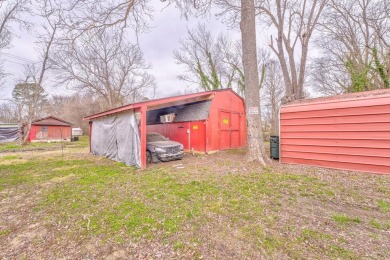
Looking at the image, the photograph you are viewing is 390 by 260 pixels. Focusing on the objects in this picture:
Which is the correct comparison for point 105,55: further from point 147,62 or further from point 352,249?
point 352,249

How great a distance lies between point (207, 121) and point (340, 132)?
5836 millimetres

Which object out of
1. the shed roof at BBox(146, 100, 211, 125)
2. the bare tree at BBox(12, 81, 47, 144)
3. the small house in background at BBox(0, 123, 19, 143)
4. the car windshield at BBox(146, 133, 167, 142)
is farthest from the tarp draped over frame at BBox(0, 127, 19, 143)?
the car windshield at BBox(146, 133, 167, 142)

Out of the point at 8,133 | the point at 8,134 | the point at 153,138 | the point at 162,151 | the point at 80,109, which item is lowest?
the point at 162,151

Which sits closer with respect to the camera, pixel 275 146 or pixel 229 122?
pixel 275 146

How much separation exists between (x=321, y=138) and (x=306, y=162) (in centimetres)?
103

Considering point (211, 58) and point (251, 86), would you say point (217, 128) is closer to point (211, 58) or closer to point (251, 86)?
point (251, 86)

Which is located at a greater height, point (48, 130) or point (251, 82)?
point (251, 82)

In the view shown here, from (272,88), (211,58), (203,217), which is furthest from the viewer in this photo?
(272,88)

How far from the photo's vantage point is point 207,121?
10180mm

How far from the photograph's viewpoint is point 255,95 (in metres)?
7.19

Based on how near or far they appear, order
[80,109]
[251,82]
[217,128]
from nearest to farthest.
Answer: [251,82], [217,128], [80,109]

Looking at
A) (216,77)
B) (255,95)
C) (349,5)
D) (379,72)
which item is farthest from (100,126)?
(349,5)

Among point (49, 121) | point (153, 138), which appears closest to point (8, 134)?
point (49, 121)

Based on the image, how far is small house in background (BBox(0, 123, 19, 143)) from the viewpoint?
75.7ft
